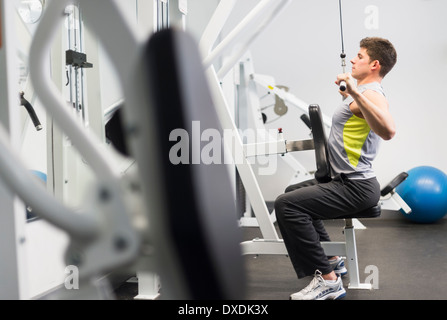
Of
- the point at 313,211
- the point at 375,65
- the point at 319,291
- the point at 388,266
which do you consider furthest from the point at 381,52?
the point at 388,266

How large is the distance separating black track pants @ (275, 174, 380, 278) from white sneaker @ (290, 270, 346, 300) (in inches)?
1.9

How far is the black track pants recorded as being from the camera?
2289 mm

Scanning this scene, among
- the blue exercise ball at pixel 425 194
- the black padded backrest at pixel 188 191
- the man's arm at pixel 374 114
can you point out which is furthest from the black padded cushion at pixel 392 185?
the black padded backrest at pixel 188 191

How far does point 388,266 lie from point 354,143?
3.43 feet

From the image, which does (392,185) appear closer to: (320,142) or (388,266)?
(388,266)

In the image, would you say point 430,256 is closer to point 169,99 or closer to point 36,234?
point 36,234

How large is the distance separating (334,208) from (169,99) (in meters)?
1.95

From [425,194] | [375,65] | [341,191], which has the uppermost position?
[375,65]

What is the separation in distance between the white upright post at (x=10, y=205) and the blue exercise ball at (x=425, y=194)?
3846mm

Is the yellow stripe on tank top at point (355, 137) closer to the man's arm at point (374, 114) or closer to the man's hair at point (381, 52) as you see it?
the man's arm at point (374, 114)

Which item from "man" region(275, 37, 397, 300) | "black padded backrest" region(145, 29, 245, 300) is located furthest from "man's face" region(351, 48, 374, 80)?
"black padded backrest" region(145, 29, 245, 300)

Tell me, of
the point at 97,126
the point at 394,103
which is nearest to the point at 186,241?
the point at 97,126

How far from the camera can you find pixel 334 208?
2316 mm

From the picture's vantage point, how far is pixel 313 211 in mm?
2324
